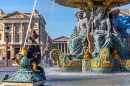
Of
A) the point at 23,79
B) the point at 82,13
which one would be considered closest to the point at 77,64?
the point at 82,13

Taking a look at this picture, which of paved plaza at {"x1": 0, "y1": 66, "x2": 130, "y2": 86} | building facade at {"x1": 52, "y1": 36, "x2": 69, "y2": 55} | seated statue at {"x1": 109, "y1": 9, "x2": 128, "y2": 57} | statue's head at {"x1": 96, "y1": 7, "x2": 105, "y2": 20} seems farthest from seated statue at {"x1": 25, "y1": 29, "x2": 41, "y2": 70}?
building facade at {"x1": 52, "y1": 36, "x2": 69, "y2": 55}

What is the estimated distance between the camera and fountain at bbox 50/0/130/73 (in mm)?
10836

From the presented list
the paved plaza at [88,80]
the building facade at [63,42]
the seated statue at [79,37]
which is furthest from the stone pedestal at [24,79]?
the building facade at [63,42]

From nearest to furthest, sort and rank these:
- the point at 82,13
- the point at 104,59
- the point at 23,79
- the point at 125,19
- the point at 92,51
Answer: the point at 23,79 < the point at 104,59 < the point at 92,51 < the point at 82,13 < the point at 125,19

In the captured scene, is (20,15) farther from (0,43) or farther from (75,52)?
(75,52)

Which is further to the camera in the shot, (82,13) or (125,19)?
(125,19)

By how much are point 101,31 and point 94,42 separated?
2.09 feet

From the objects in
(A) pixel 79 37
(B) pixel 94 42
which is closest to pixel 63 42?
(A) pixel 79 37

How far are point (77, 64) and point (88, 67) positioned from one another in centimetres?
73

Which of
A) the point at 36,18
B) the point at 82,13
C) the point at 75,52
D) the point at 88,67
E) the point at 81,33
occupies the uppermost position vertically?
the point at 36,18

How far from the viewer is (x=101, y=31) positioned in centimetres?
1121

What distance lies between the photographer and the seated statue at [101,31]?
10922mm

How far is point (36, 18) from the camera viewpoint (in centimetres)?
7581

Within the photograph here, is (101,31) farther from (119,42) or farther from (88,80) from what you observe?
(88,80)
